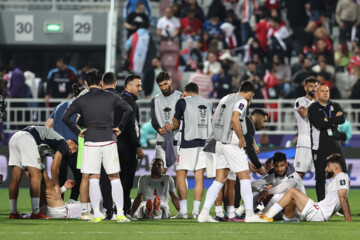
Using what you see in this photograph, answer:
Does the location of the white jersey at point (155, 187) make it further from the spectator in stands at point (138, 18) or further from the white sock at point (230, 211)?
the spectator in stands at point (138, 18)

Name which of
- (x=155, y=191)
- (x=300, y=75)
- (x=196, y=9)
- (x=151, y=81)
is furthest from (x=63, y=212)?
(x=196, y=9)

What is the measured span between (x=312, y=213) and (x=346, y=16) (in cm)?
1583

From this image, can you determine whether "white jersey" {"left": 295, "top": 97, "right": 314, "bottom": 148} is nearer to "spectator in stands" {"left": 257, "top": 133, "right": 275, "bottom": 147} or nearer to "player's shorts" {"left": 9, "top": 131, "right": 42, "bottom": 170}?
"player's shorts" {"left": 9, "top": 131, "right": 42, "bottom": 170}

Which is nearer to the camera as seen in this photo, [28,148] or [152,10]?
[28,148]

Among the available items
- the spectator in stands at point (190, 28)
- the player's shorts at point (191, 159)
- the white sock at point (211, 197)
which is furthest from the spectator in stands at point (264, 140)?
the white sock at point (211, 197)

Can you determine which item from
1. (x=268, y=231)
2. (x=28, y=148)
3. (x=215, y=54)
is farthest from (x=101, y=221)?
(x=215, y=54)

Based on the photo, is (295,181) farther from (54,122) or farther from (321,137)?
(54,122)

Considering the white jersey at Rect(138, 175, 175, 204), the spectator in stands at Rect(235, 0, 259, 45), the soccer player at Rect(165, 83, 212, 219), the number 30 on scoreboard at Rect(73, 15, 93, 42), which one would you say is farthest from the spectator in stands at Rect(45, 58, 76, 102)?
the soccer player at Rect(165, 83, 212, 219)

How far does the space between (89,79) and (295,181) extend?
10.8ft

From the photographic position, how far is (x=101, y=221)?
13641mm

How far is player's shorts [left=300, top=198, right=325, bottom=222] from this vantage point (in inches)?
546

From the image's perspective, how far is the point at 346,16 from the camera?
2892 cm

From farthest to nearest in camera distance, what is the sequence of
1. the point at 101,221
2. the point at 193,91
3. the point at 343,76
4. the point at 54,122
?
the point at 343,76
the point at 54,122
the point at 193,91
the point at 101,221

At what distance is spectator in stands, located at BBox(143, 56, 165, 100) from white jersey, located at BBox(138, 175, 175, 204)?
35.2 feet
